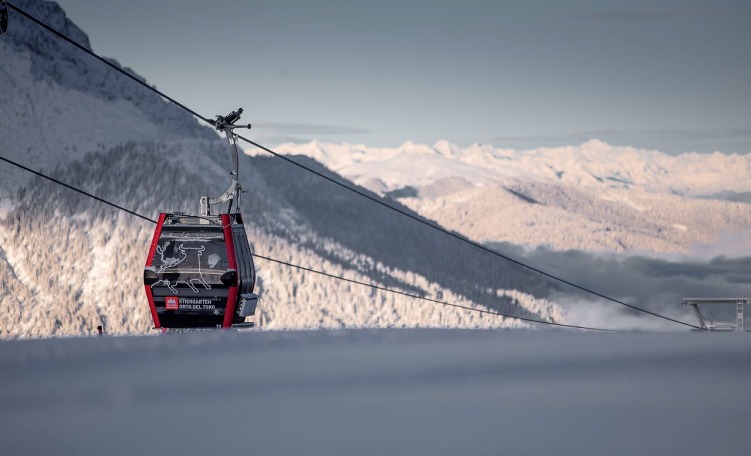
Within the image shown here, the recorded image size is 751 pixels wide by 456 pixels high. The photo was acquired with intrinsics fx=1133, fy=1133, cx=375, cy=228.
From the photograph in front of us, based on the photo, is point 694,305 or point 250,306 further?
point 694,305

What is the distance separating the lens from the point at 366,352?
472 feet

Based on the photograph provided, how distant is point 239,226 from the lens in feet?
162

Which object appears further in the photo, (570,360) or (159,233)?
(570,360)

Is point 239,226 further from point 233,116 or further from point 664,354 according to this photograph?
point 664,354

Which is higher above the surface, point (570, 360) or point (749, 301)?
point (749, 301)

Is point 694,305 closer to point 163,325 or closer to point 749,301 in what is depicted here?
point 749,301

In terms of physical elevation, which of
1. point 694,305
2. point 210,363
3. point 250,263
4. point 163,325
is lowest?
point 210,363

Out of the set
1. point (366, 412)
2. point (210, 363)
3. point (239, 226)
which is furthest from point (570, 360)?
point (210, 363)

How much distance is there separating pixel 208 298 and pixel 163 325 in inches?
97.5

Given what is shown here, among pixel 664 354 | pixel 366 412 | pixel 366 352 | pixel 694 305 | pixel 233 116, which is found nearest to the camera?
pixel 233 116

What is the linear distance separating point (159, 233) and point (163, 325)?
3.98 m

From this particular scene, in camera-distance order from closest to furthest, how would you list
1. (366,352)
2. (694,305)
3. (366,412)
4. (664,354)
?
(664,354), (366,412), (694,305), (366,352)

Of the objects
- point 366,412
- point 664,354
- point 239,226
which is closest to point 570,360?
point 664,354

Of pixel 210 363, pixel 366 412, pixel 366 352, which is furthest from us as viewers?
pixel 366 352
